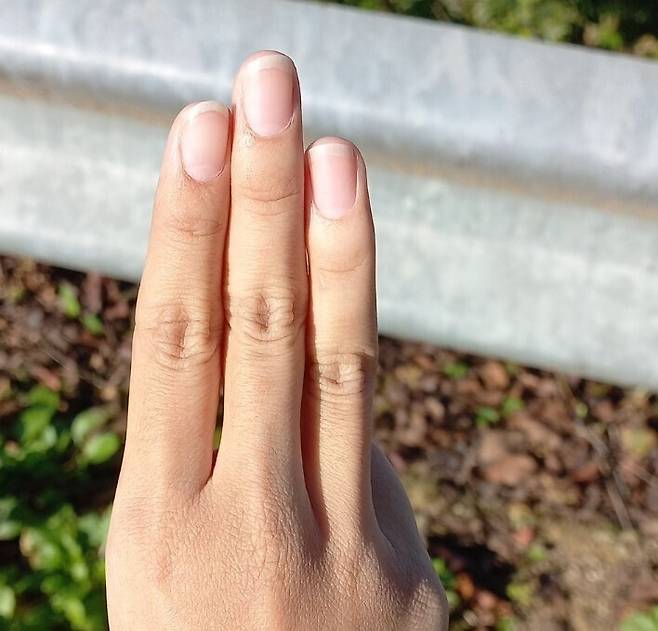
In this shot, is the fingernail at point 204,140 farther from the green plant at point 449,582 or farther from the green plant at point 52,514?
the green plant at point 449,582

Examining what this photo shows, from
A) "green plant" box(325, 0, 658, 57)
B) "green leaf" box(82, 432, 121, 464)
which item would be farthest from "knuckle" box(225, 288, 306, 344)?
"green plant" box(325, 0, 658, 57)

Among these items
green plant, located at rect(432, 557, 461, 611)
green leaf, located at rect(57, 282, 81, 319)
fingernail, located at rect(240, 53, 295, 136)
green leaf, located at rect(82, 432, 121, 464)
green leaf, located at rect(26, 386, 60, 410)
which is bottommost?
green plant, located at rect(432, 557, 461, 611)

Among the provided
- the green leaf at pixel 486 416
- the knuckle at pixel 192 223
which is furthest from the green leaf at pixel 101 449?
the knuckle at pixel 192 223

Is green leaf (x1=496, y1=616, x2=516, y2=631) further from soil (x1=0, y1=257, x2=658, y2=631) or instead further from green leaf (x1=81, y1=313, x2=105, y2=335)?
green leaf (x1=81, y1=313, x2=105, y2=335)

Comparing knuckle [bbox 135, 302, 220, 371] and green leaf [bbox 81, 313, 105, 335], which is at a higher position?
knuckle [bbox 135, 302, 220, 371]

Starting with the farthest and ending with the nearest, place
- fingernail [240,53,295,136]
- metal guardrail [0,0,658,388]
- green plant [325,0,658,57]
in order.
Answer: green plant [325,0,658,57], metal guardrail [0,0,658,388], fingernail [240,53,295,136]

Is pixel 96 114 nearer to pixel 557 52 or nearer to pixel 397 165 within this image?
pixel 397 165
